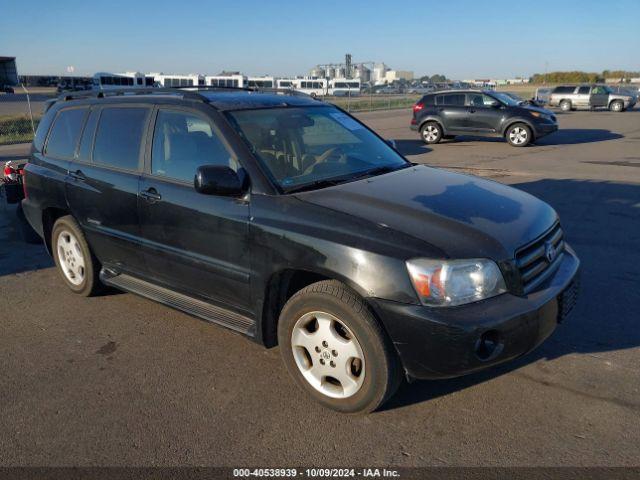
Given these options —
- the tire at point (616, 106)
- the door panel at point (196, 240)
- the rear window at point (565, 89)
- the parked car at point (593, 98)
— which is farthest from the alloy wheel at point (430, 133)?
the tire at point (616, 106)

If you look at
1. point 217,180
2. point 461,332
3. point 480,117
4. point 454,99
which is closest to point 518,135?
point 480,117

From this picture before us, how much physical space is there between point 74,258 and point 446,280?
3.62m

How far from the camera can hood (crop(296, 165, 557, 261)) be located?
116 inches

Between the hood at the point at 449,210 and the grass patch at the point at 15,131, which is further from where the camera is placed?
the grass patch at the point at 15,131

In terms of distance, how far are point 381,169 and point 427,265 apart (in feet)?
4.82

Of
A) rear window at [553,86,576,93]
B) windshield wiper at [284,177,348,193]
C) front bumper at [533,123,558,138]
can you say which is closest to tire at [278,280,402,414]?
windshield wiper at [284,177,348,193]

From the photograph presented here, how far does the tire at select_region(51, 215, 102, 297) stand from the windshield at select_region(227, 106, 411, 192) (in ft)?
6.60

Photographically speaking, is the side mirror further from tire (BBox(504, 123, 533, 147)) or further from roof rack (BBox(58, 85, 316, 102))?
tire (BBox(504, 123, 533, 147))

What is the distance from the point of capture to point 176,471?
107 inches

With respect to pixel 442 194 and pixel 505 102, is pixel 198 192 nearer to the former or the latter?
pixel 442 194

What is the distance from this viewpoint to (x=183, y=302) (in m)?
3.93

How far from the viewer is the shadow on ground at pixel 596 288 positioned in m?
3.56

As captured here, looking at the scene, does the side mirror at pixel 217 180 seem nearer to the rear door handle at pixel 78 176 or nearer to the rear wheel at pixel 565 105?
the rear door handle at pixel 78 176

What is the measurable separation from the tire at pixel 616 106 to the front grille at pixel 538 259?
37888 mm
